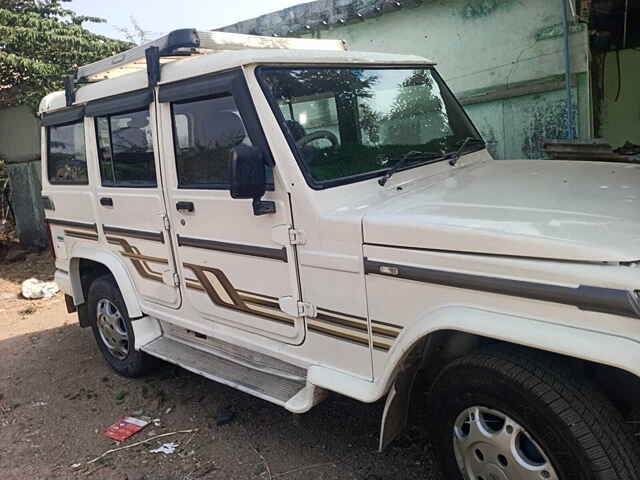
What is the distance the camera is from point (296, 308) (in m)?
2.90

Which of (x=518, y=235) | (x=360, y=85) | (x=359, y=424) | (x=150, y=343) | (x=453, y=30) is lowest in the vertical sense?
(x=359, y=424)

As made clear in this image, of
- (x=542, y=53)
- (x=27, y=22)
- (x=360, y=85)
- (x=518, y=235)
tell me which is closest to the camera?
(x=518, y=235)

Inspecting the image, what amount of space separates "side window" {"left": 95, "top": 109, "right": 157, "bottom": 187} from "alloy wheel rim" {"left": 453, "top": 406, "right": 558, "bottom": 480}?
7.75 feet

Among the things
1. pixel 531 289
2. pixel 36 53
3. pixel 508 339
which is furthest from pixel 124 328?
pixel 36 53

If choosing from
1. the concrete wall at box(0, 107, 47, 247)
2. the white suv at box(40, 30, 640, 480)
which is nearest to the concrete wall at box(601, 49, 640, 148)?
the white suv at box(40, 30, 640, 480)

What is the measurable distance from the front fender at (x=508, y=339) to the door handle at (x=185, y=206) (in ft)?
4.45

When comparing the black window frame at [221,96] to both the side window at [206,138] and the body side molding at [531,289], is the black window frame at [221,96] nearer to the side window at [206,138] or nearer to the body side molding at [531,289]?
the side window at [206,138]

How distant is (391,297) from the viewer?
97.5 inches

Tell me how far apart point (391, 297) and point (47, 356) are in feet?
13.2

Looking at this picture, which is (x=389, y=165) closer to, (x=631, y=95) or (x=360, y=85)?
(x=360, y=85)

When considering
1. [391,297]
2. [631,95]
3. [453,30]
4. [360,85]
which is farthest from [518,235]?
[631,95]

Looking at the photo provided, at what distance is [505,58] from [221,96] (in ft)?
13.3

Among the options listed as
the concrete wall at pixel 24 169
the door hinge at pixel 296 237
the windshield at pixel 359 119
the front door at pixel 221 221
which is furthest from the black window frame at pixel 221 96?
the concrete wall at pixel 24 169

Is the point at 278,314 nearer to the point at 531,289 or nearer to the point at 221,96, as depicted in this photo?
the point at 221,96
